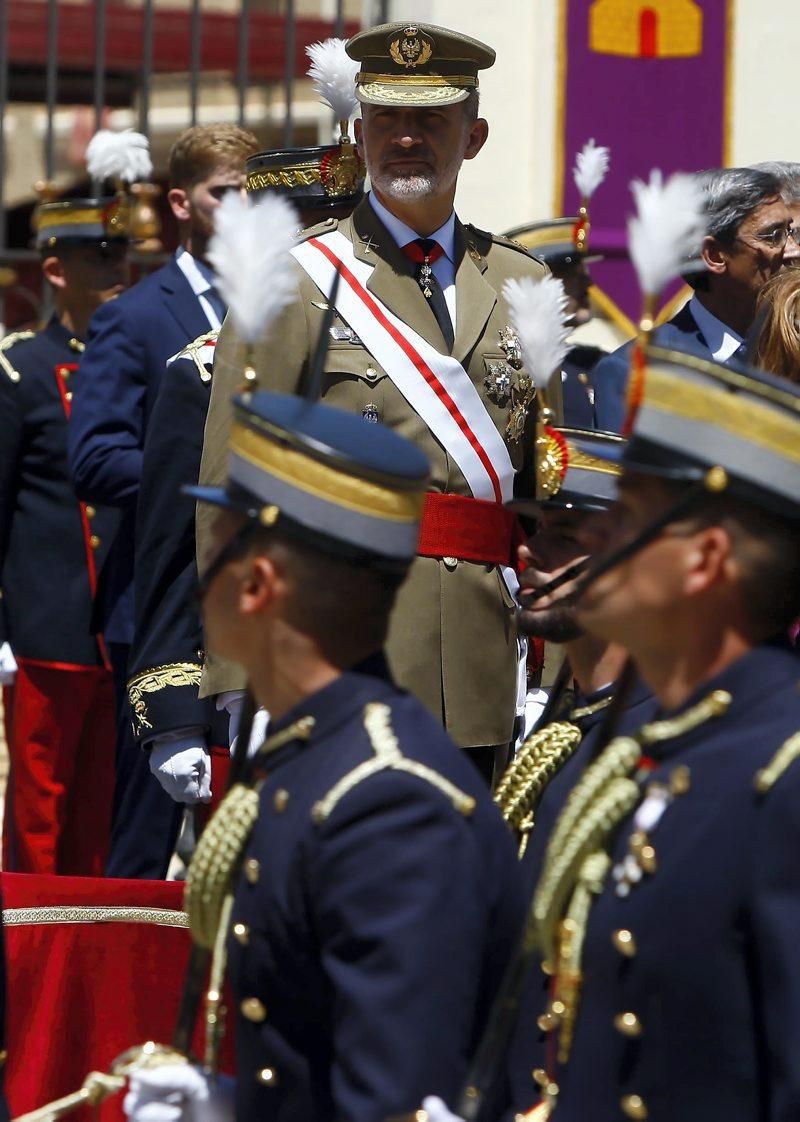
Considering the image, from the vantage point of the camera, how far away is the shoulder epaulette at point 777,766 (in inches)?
87.8

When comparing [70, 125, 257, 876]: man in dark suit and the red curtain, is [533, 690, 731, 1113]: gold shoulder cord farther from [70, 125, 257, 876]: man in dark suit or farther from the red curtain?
[70, 125, 257, 876]: man in dark suit

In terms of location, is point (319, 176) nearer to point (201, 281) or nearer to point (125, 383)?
point (201, 281)

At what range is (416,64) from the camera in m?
4.21

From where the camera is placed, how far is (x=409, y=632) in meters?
4.00

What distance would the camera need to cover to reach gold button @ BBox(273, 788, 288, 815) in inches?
99.6

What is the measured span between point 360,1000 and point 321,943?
119mm

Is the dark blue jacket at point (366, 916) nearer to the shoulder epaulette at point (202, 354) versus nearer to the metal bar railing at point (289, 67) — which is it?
the shoulder epaulette at point (202, 354)

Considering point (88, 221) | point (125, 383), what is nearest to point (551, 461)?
point (125, 383)

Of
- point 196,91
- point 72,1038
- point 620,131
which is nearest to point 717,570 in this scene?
point 72,1038

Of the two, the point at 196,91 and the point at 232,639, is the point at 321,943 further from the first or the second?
the point at 196,91

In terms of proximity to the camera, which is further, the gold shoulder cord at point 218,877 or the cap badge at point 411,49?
the cap badge at point 411,49

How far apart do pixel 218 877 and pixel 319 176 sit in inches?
109

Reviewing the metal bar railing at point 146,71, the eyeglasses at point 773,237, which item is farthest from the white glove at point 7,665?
the metal bar railing at point 146,71

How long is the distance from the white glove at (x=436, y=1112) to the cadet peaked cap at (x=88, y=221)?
175 inches
